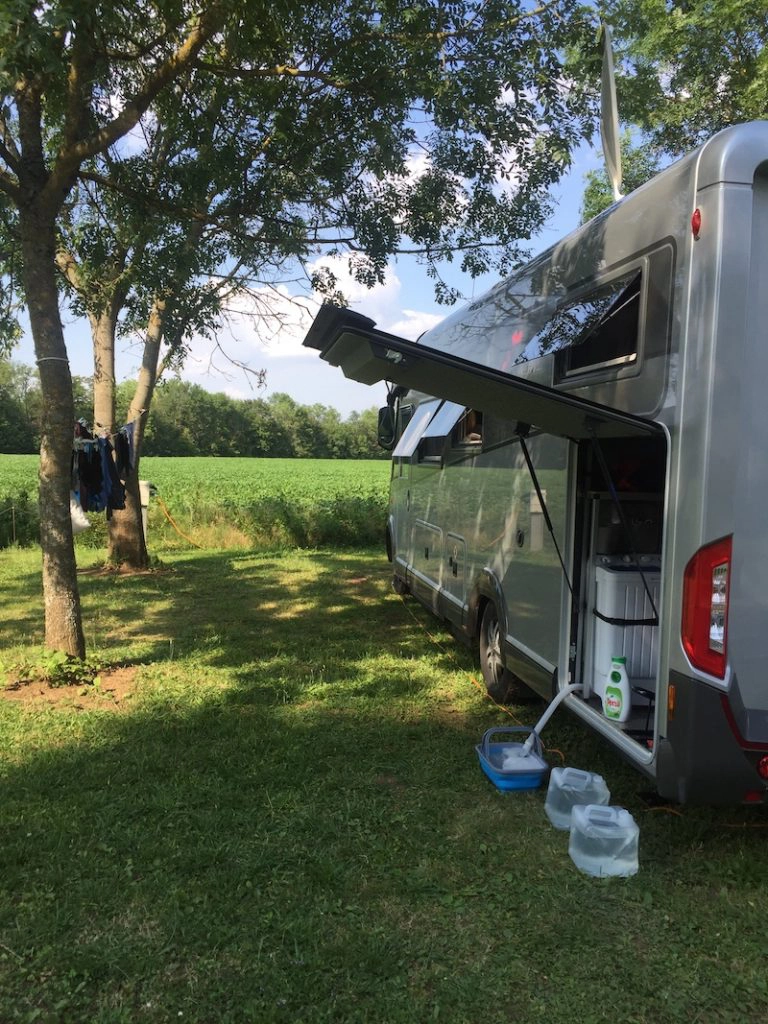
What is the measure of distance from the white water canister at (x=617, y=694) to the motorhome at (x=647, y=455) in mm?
73

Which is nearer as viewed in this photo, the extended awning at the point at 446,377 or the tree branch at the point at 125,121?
the extended awning at the point at 446,377

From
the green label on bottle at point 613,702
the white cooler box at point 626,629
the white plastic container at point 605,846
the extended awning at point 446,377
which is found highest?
the extended awning at point 446,377

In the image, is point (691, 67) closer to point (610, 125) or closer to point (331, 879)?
point (610, 125)

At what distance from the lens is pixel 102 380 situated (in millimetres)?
10734

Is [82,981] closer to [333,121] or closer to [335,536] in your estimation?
[333,121]

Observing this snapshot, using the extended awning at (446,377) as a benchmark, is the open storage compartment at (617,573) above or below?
below

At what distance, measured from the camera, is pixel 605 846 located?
334cm

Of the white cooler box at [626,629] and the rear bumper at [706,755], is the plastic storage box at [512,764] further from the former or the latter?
the rear bumper at [706,755]

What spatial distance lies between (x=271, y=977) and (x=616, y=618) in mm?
2420

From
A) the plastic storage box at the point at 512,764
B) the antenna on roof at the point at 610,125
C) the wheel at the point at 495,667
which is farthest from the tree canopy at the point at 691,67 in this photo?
the plastic storage box at the point at 512,764

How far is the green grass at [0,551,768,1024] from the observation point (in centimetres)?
257

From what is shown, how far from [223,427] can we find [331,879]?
65.6m

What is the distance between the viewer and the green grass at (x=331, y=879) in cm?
257

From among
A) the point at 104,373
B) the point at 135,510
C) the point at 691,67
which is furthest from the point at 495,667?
the point at 691,67
